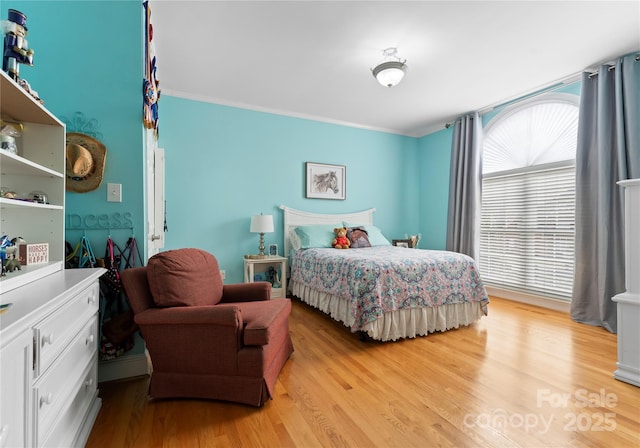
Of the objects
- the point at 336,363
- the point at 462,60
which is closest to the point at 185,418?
the point at 336,363

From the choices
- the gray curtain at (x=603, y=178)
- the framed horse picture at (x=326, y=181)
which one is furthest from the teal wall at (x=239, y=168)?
the gray curtain at (x=603, y=178)

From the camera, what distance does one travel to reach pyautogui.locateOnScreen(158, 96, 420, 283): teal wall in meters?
3.67

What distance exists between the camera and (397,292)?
8.49 feet

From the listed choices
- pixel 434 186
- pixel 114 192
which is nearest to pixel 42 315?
pixel 114 192

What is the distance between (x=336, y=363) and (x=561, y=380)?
1.47 meters

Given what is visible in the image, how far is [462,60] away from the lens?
2943 mm

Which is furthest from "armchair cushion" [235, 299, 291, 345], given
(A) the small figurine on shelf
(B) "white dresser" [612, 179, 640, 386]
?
(B) "white dresser" [612, 179, 640, 386]

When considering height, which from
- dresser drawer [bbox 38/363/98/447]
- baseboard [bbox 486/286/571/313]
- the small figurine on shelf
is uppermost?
the small figurine on shelf

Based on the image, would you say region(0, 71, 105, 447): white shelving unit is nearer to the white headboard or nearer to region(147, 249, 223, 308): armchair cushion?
region(147, 249, 223, 308): armchair cushion

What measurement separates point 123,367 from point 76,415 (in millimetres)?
624

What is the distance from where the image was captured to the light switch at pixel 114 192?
6.24ft

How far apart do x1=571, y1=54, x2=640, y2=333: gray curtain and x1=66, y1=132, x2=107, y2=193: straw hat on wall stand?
13.9ft

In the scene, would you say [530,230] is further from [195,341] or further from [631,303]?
[195,341]

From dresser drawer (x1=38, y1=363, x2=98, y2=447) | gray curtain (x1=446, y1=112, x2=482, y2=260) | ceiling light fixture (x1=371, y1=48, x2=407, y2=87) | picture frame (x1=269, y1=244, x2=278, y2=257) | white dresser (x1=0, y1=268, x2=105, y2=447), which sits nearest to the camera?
white dresser (x1=0, y1=268, x2=105, y2=447)
